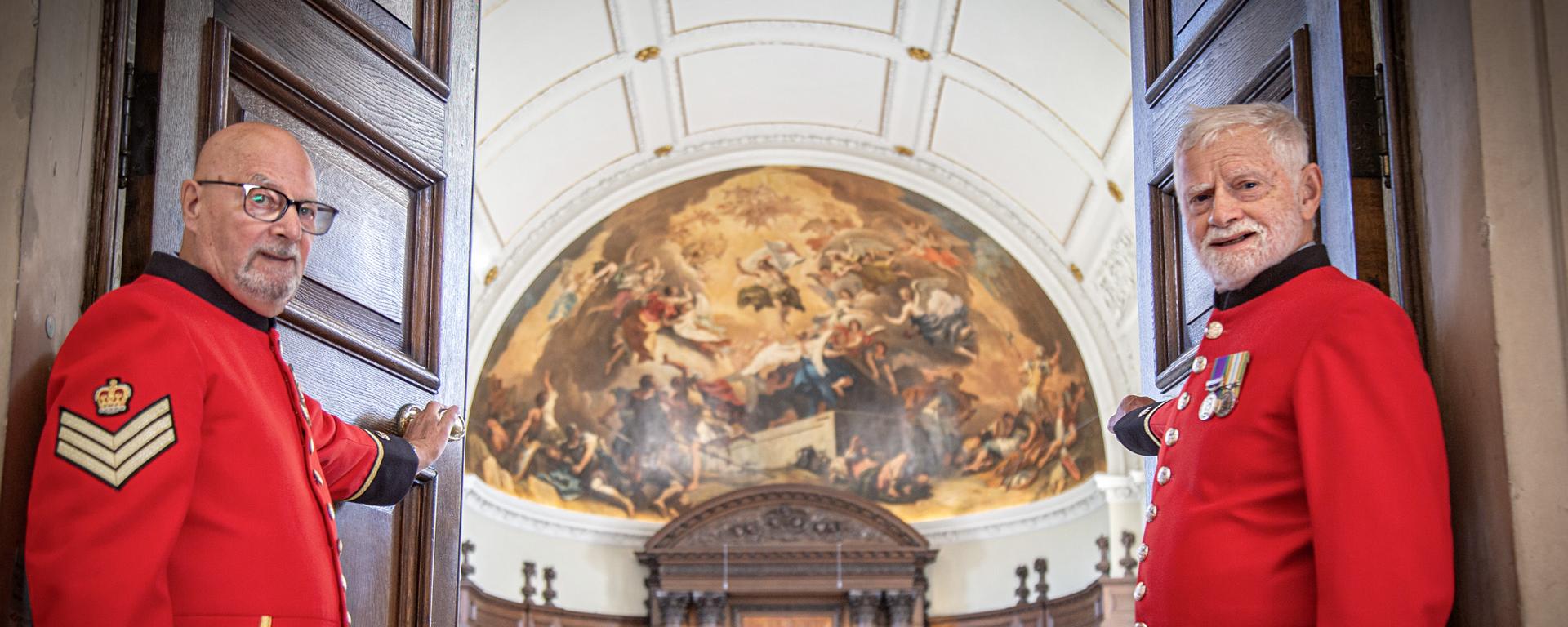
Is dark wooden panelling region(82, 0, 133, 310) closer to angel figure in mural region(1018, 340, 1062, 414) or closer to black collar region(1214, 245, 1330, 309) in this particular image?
black collar region(1214, 245, 1330, 309)

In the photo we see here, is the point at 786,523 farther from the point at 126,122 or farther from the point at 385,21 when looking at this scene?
the point at 126,122

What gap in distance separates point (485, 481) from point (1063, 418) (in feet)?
19.8

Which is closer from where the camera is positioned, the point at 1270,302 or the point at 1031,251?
the point at 1270,302

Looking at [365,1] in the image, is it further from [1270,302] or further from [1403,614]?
[1403,614]

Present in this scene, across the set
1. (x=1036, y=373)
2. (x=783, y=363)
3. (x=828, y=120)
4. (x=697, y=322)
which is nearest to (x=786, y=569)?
(x=783, y=363)

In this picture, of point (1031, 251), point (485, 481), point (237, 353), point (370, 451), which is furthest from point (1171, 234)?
point (485, 481)

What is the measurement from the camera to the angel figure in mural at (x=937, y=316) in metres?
Answer: 17.0

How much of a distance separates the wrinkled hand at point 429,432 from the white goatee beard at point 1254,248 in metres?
1.96

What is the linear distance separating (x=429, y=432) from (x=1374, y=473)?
2300 mm

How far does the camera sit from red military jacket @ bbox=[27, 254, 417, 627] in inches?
103

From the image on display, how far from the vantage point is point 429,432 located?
3.91 meters

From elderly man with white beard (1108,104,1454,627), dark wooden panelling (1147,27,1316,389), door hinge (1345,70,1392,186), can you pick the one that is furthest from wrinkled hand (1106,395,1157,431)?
door hinge (1345,70,1392,186)

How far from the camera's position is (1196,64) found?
4.21m

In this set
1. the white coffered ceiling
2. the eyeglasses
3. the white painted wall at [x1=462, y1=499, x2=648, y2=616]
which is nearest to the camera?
the eyeglasses
